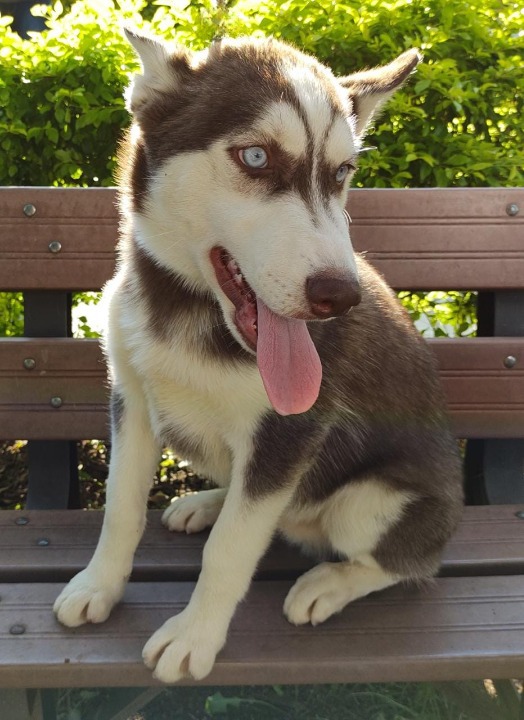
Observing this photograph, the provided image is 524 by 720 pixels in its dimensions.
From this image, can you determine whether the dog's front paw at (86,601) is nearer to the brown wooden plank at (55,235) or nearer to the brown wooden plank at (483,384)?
the brown wooden plank at (55,235)

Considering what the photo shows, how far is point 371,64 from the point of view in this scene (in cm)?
296

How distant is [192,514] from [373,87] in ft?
4.12

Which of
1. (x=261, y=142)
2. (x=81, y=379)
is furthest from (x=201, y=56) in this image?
(x=81, y=379)

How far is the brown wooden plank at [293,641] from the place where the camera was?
69.6 inches

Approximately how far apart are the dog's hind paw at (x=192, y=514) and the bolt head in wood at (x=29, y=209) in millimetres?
982

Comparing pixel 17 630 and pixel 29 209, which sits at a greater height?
pixel 29 209

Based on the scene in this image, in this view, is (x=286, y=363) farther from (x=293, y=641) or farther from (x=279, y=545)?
(x=279, y=545)

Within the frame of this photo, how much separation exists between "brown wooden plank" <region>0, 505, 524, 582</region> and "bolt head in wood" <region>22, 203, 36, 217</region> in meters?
0.89

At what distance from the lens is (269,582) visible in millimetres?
2109

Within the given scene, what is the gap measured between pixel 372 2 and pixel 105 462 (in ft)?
7.05

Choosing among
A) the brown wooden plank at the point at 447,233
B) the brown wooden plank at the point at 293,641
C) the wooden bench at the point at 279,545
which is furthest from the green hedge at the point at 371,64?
the brown wooden plank at the point at 293,641

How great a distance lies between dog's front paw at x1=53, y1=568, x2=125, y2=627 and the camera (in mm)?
1867

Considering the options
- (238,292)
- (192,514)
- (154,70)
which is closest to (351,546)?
(192,514)

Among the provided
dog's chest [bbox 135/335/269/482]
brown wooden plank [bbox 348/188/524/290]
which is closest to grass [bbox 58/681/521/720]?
dog's chest [bbox 135/335/269/482]
